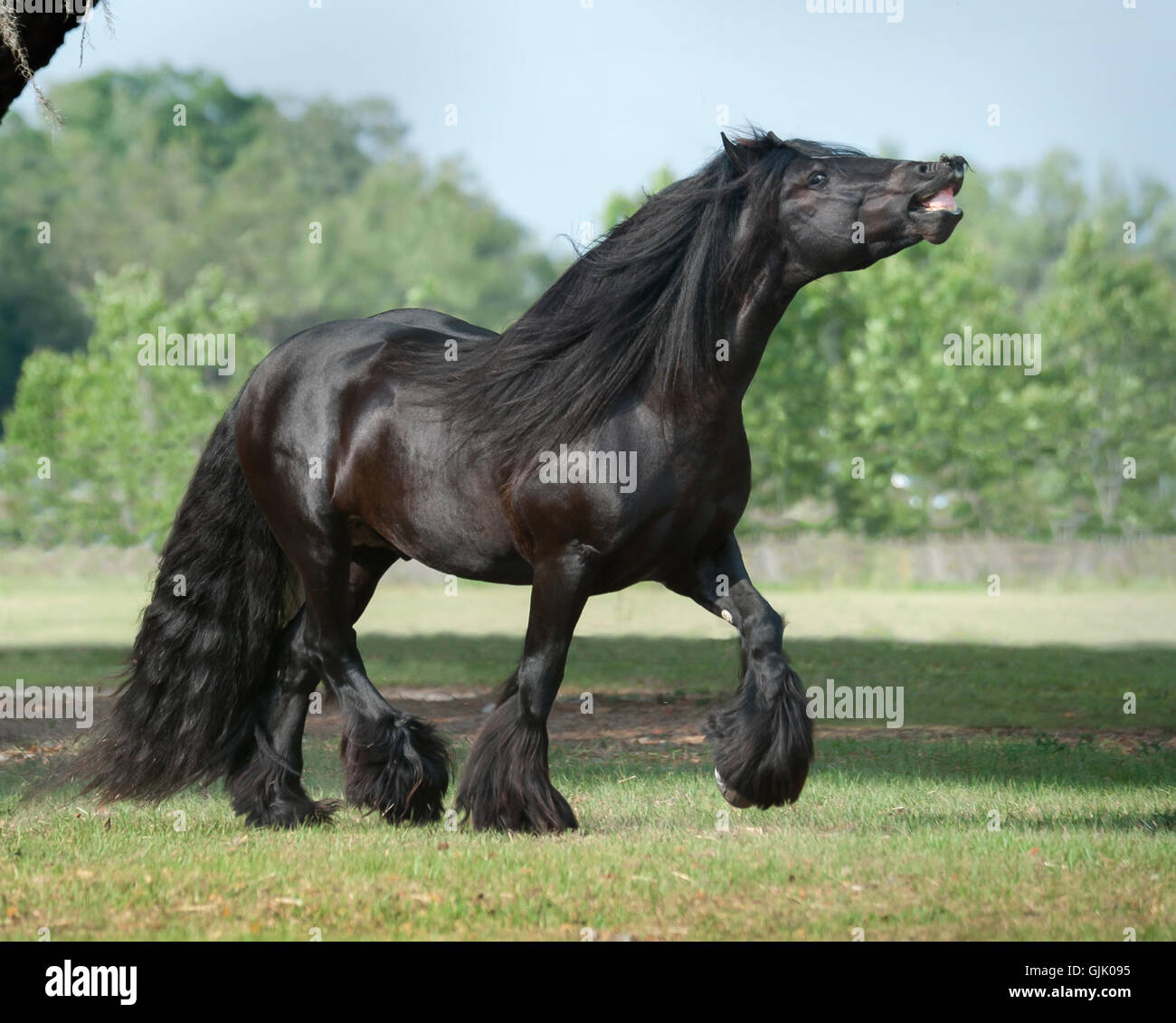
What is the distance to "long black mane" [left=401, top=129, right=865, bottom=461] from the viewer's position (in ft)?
20.3

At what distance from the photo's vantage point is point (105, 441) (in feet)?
124

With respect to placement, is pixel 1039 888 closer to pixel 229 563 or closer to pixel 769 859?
pixel 769 859

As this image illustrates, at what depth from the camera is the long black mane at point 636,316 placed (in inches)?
243

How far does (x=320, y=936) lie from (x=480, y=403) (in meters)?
2.61

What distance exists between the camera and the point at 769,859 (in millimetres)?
5797

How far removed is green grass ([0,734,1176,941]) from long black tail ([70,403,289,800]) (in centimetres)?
29

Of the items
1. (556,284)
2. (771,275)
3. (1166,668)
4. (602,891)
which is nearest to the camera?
(602,891)

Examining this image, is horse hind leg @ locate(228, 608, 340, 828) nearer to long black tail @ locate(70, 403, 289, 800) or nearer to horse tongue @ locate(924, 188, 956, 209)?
long black tail @ locate(70, 403, 289, 800)

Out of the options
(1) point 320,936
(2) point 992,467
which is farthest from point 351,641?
(2) point 992,467

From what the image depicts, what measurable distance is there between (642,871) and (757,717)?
2.72 feet

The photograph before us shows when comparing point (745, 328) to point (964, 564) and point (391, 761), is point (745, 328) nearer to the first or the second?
point (391, 761)

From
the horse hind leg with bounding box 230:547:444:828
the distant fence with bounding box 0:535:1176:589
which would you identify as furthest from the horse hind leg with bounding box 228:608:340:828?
the distant fence with bounding box 0:535:1176:589

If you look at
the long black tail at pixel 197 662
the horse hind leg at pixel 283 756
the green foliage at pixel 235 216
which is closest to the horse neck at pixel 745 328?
the horse hind leg at pixel 283 756

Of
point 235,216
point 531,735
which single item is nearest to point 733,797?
point 531,735
